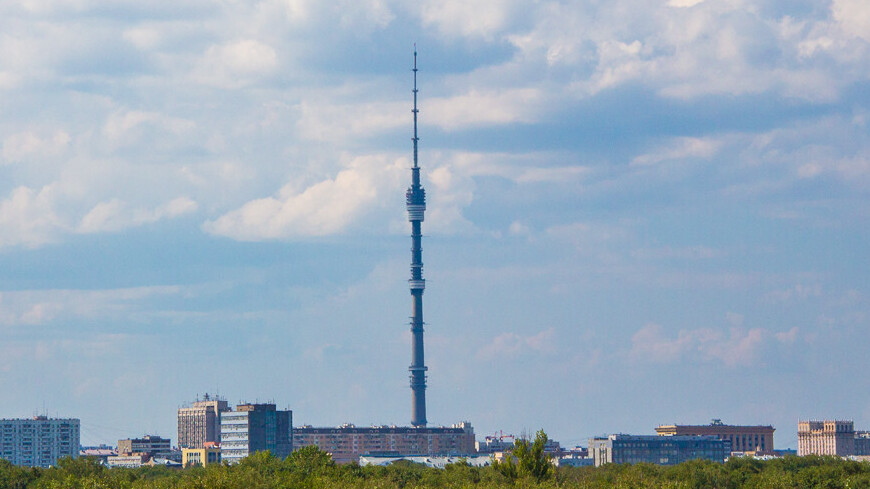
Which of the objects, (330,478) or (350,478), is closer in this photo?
(330,478)

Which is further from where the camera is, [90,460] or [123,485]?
[90,460]

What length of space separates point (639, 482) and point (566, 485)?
21.4 metres

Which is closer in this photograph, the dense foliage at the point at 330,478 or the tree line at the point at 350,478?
the tree line at the point at 350,478

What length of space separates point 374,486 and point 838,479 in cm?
8387

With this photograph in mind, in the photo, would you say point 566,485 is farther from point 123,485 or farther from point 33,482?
point 33,482

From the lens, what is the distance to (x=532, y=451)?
11794cm

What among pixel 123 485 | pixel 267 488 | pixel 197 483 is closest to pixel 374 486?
pixel 267 488

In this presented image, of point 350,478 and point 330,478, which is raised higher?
point 330,478

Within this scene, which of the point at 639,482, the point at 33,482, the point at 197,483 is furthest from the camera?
the point at 33,482

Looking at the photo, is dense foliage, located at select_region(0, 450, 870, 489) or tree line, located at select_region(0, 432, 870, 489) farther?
dense foliage, located at select_region(0, 450, 870, 489)

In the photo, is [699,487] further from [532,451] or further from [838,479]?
[532,451]

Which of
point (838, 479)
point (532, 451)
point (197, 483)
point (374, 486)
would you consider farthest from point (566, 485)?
point (838, 479)

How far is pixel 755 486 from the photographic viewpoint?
16938cm

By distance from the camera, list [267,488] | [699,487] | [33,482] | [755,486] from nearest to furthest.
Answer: [267,488] → [755,486] → [33,482] → [699,487]
